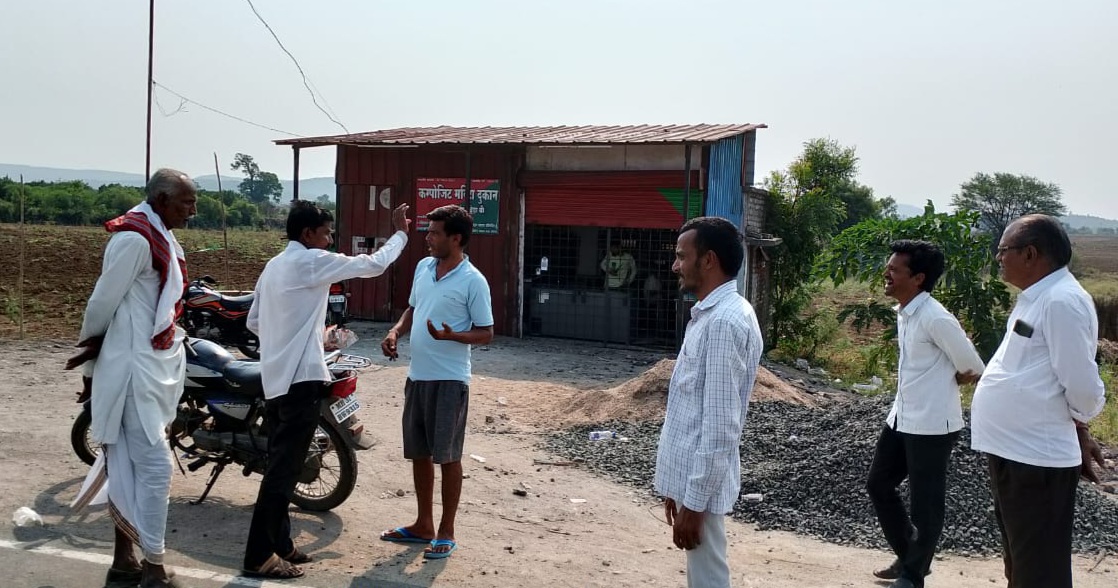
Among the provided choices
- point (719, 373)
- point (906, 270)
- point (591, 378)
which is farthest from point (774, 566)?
point (591, 378)

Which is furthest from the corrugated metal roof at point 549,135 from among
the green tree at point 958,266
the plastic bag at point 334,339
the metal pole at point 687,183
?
the plastic bag at point 334,339

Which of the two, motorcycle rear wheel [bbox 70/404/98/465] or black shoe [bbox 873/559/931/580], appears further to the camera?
motorcycle rear wheel [bbox 70/404/98/465]

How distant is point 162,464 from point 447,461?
54.2 inches

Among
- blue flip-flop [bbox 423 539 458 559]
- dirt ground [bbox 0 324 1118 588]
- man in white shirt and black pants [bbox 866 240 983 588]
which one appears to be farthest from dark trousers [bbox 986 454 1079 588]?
blue flip-flop [bbox 423 539 458 559]

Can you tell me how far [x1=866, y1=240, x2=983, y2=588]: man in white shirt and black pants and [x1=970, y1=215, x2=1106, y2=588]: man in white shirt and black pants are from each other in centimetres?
81

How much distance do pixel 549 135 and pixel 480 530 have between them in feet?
34.2

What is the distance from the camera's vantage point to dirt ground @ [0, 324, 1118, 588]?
4.86 meters

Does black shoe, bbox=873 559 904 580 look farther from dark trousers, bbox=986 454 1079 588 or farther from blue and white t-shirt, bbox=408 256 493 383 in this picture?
blue and white t-shirt, bbox=408 256 493 383

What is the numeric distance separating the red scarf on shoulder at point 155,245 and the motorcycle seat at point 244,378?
3.71 ft

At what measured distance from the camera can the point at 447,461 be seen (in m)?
4.86

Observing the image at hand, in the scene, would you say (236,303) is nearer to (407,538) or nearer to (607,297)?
(607,297)

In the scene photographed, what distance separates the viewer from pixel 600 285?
1512 cm

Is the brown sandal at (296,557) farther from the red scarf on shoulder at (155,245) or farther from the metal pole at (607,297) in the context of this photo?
the metal pole at (607,297)

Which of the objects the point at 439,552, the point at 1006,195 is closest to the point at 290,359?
the point at 439,552
